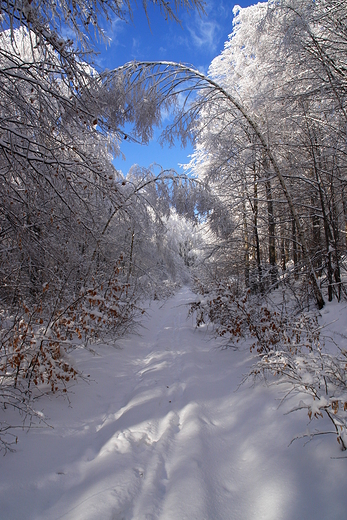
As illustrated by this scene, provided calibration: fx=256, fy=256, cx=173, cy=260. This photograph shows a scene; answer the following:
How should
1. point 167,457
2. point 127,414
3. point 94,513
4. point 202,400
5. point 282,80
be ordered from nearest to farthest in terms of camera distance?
point 94,513 → point 167,457 → point 127,414 → point 202,400 → point 282,80

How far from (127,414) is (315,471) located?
1.92m

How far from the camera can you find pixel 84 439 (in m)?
2.48

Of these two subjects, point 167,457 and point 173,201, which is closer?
point 167,457

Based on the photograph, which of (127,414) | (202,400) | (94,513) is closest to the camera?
(94,513)

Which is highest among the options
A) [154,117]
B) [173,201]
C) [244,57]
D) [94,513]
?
[244,57]

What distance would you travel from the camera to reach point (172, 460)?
2178 millimetres

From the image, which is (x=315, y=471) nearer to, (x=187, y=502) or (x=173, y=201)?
(x=187, y=502)

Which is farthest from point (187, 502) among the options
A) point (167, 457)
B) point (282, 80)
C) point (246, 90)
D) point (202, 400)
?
point (246, 90)

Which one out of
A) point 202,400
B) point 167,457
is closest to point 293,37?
point 202,400

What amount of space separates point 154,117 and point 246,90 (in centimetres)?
572

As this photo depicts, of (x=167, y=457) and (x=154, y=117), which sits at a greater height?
(x=154, y=117)

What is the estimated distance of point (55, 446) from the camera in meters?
2.29

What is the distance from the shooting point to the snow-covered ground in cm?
167

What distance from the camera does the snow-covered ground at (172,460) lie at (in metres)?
1.67
